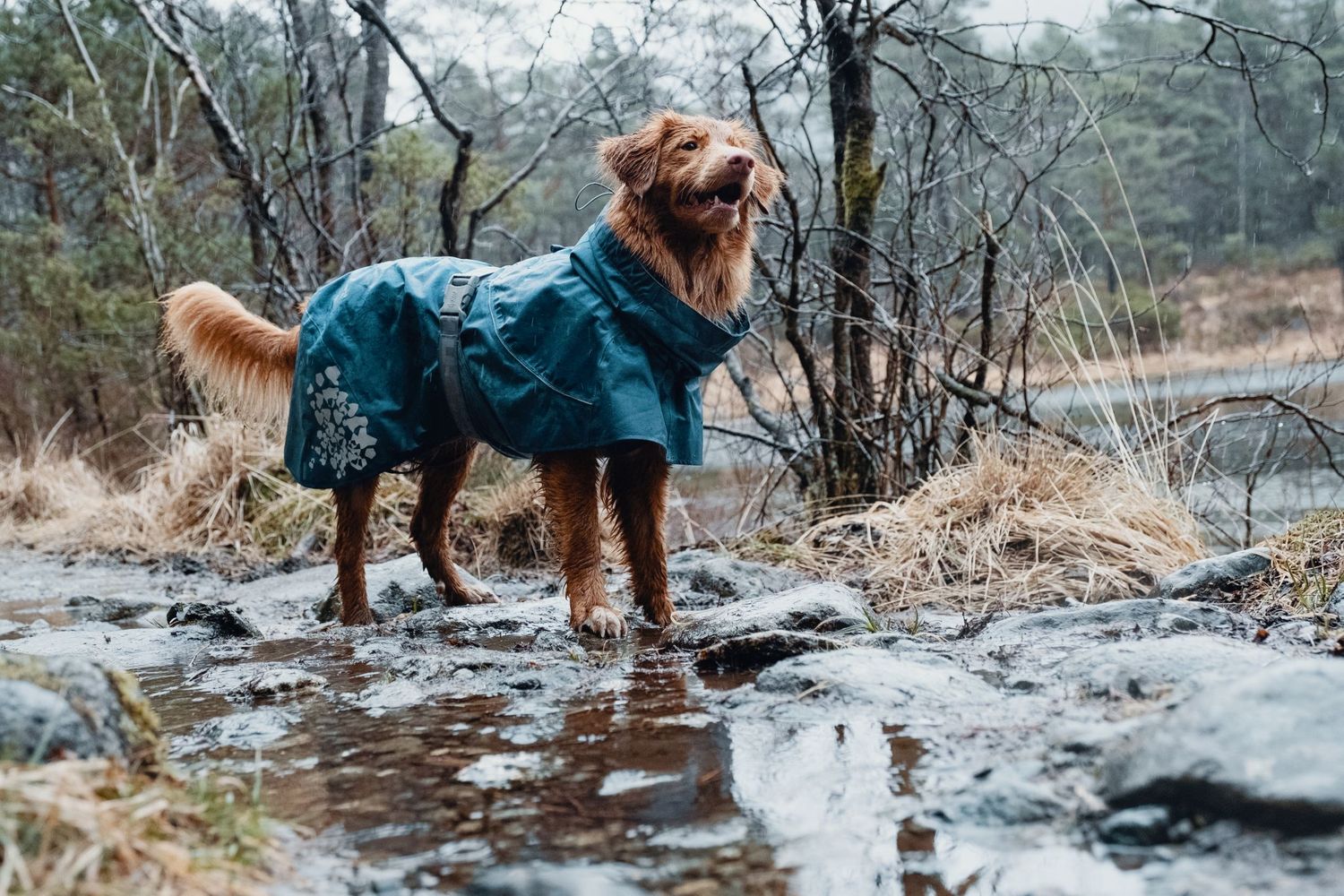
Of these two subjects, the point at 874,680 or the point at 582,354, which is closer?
the point at 874,680

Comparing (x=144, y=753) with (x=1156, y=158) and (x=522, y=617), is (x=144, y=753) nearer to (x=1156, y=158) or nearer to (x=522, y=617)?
(x=522, y=617)

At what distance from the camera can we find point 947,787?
1941mm

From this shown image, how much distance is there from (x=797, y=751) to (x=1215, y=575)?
6.89 ft

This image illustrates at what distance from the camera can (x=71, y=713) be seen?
1.68 metres

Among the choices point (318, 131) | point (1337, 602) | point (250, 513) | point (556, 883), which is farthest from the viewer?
point (318, 131)

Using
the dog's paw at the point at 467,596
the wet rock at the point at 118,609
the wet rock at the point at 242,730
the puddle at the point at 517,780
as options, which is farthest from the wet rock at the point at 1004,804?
the wet rock at the point at 118,609

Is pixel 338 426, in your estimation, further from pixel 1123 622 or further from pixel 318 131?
pixel 318 131

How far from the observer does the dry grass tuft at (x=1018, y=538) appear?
4.21 m

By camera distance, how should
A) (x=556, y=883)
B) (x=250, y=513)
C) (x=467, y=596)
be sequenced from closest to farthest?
(x=556, y=883)
(x=467, y=596)
(x=250, y=513)

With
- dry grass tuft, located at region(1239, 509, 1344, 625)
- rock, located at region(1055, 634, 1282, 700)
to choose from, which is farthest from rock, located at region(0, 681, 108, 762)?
dry grass tuft, located at region(1239, 509, 1344, 625)

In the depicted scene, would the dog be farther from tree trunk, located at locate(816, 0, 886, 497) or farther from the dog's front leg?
tree trunk, located at locate(816, 0, 886, 497)

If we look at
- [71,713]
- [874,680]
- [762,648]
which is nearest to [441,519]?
[762,648]

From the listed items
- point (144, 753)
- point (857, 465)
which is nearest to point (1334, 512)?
point (857, 465)

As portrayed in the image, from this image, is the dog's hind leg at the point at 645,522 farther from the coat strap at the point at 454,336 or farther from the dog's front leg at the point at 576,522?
the coat strap at the point at 454,336
